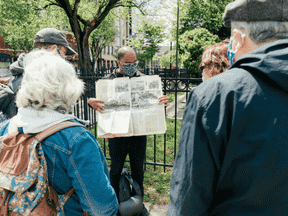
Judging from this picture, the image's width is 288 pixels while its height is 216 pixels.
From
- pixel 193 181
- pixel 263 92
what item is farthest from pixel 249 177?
pixel 263 92

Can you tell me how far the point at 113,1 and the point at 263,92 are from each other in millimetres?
12728

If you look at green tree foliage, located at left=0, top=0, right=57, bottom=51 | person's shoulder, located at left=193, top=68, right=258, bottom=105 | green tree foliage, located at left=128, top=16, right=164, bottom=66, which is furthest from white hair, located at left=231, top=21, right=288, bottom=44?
green tree foliage, located at left=128, top=16, right=164, bottom=66

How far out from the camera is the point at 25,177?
1.22 metres

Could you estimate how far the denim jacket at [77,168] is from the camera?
1.27 metres

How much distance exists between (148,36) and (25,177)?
27.0 meters

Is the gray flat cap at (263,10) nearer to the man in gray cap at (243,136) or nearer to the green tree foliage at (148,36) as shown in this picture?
the man in gray cap at (243,136)

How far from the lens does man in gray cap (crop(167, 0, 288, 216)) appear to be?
0.81 m

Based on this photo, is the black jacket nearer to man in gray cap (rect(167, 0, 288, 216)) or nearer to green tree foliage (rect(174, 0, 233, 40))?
man in gray cap (rect(167, 0, 288, 216))

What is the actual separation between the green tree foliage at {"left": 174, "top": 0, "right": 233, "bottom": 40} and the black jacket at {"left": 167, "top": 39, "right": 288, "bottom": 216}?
17516 millimetres

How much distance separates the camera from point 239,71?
86 cm

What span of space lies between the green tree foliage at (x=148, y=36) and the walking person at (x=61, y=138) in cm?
2569

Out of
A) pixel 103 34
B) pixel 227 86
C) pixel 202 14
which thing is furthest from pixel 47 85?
pixel 103 34

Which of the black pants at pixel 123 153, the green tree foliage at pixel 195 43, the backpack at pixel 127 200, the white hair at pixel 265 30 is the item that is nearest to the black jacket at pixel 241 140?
the white hair at pixel 265 30

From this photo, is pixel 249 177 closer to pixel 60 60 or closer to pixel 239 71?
pixel 239 71
